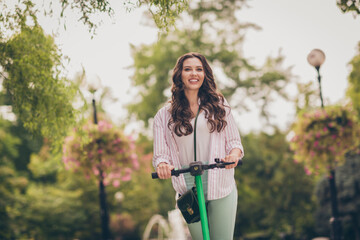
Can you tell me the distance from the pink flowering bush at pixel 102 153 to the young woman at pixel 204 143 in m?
5.25

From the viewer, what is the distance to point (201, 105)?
2.80 metres

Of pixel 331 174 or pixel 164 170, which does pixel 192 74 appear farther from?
pixel 331 174

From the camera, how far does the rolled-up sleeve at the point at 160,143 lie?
261cm

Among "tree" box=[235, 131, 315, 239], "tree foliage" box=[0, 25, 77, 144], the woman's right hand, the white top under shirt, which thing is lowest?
"tree" box=[235, 131, 315, 239]

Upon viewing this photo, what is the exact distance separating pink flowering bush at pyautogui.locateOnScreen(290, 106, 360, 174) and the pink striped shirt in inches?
222

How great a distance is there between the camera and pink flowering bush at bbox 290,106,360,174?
7766mm

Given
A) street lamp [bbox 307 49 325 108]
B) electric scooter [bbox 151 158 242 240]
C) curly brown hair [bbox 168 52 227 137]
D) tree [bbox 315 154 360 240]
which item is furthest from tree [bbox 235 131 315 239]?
electric scooter [bbox 151 158 242 240]

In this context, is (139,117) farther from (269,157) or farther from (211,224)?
(211,224)

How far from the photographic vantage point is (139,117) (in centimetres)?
1823

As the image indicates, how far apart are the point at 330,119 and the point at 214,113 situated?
589 centimetres

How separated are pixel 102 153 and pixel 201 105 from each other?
223 inches

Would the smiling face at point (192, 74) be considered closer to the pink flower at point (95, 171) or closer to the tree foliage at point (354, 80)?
the pink flower at point (95, 171)

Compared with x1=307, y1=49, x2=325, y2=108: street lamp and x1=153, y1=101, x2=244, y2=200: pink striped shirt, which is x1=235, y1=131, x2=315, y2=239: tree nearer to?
x1=307, y1=49, x2=325, y2=108: street lamp

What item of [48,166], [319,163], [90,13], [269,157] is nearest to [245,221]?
[269,157]
